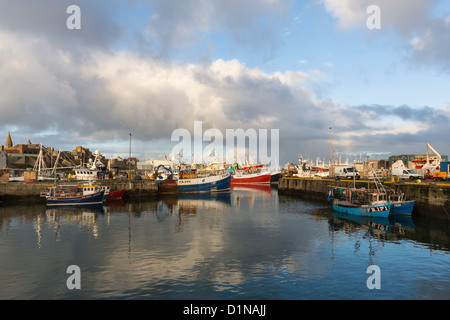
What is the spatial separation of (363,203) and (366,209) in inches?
79.0

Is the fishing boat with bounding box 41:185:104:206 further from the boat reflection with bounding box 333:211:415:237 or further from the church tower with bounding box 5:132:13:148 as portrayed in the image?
the church tower with bounding box 5:132:13:148

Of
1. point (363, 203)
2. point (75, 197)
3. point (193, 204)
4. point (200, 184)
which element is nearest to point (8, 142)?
point (200, 184)

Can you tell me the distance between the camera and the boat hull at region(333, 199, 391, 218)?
135 feet

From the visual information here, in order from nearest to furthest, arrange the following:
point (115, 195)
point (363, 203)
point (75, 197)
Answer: point (363, 203) < point (75, 197) < point (115, 195)

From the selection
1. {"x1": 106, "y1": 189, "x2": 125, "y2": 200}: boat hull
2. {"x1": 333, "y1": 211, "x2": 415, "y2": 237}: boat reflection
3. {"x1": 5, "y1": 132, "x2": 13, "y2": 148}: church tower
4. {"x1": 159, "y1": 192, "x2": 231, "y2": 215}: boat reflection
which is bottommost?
{"x1": 159, "y1": 192, "x2": 231, "y2": 215}: boat reflection

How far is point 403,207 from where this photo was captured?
41.9 metres

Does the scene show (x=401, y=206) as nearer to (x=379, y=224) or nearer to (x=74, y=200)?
(x=379, y=224)

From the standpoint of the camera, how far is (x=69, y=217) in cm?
4478

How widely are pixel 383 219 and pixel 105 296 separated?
129 feet

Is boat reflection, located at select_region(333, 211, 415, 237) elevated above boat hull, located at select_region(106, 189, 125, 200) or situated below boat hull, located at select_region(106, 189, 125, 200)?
below

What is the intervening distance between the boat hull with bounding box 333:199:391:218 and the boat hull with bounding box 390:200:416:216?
2045 mm

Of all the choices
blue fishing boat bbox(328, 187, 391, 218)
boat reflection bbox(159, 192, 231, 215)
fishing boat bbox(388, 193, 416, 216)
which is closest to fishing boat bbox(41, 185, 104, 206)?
boat reflection bbox(159, 192, 231, 215)

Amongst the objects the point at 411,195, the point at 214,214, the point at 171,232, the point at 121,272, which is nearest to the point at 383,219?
the point at 411,195
